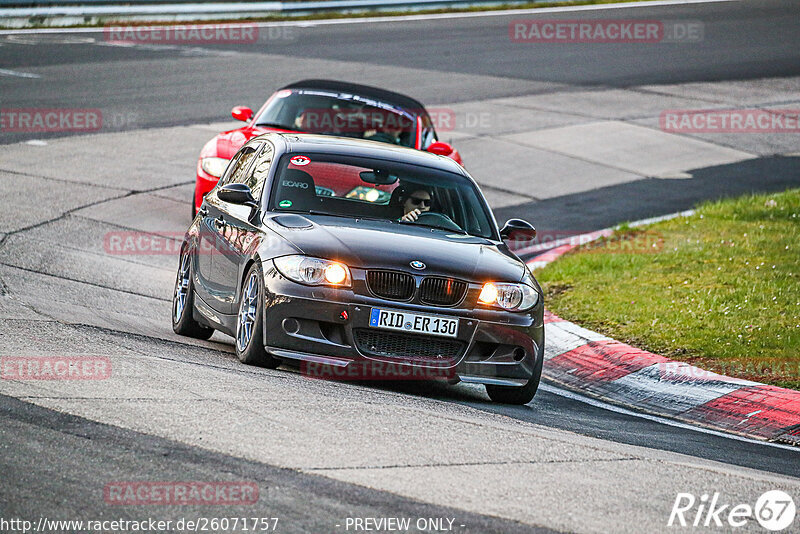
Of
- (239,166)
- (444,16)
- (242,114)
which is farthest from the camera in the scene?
(444,16)

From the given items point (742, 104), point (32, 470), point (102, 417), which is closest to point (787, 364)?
point (102, 417)

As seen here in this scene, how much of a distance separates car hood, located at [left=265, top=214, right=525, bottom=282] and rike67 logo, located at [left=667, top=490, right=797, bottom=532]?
2543 mm

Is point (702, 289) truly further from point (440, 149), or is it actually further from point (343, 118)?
point (343, 118)

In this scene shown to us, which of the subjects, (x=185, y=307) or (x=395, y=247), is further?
(x=185, y=307)

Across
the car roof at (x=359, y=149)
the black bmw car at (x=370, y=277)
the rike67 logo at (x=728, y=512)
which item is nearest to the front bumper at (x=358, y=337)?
the black bmw car at (x=370, y=277)

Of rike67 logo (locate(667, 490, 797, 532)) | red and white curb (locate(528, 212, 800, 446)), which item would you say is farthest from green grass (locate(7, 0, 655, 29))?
rike67 logo (locate(667, 490, 797, 532))

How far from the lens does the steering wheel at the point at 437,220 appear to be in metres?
8.97

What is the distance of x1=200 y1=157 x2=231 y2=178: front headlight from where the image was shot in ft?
44.2

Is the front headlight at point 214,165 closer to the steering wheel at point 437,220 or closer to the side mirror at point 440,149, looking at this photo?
the side mirror at point 440,149

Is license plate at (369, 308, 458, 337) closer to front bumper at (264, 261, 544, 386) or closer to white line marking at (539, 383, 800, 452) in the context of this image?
front bumper at (264, 261, 544, 386)

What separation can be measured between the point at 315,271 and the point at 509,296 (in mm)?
1225

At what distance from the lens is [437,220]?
9.04 metres

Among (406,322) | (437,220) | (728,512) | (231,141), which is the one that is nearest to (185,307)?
(437,220)

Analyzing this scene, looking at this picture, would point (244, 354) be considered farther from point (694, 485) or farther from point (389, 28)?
point (389, 28)
